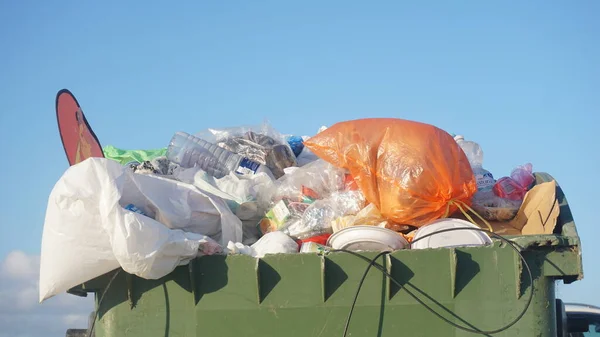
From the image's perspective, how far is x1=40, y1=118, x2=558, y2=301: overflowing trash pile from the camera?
3963 millimetres

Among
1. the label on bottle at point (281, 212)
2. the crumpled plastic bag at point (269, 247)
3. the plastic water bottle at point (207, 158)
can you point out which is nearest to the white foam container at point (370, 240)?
the crumpled plastic bag at point (269, 247)

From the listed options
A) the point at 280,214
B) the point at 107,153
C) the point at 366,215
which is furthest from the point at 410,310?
the point at 107,153

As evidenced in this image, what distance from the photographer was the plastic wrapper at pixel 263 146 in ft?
18.2

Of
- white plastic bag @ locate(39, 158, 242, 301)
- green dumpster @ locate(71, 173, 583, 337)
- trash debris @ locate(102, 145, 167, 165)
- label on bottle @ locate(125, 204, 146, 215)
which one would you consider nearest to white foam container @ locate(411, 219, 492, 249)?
green dumpster @ locate(71, 173, 583, 337)

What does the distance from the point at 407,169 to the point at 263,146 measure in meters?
1.41

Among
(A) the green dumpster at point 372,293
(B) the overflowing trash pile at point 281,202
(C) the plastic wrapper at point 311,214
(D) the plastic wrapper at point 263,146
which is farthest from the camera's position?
(D) the plastic wrapper at point 263,146

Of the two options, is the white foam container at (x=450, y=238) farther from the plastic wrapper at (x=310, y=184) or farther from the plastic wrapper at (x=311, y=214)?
the plastic wrapper at (x=310, y=184)

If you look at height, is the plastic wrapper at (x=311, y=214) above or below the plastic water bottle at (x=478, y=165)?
below

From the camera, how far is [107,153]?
616 cm

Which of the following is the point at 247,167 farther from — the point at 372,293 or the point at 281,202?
the point at 372,293

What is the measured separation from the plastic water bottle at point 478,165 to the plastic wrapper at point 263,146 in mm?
1180

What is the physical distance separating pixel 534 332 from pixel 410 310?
1.86 ft

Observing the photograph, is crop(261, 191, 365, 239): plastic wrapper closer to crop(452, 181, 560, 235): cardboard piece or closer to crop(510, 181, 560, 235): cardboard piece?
crop(452, 181, 560, 235): cardboard piece

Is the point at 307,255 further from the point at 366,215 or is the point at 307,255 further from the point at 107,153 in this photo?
the point at 107,153
